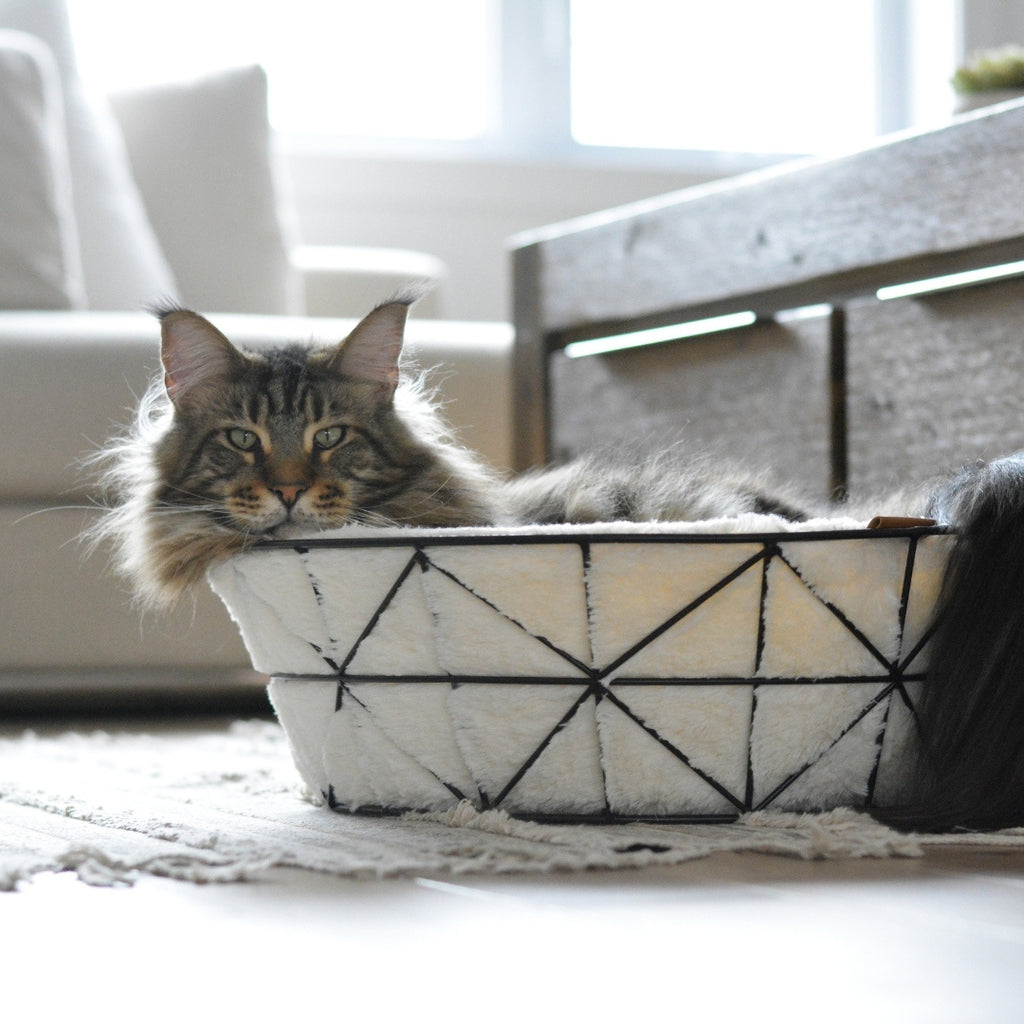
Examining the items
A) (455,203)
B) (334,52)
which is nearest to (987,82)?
(455,203)

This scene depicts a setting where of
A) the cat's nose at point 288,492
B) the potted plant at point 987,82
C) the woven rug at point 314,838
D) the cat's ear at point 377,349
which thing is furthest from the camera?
the potted plant at point 987,82

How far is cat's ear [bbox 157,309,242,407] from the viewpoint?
1.22m

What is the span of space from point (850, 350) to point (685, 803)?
0.90 metres

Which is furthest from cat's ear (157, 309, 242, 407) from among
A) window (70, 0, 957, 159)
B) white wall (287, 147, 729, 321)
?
window (70, 0, 957, 159)

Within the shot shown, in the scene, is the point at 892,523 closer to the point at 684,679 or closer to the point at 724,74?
the point at 684,679

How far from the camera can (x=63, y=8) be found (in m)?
3.08

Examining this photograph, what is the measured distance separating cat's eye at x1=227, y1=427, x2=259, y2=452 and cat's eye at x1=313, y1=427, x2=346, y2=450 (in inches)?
2.2

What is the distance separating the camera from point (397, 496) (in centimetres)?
125

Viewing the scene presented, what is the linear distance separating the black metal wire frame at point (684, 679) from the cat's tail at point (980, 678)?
0.10ft

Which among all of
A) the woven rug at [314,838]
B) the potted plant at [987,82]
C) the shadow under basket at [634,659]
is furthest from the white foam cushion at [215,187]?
the shadow under basket at [634,659]

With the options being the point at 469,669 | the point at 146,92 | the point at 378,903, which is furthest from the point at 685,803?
the point at 146,92

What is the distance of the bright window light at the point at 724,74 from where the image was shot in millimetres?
3990

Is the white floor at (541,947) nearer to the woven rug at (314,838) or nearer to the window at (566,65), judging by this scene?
the woven rug at (314,838)

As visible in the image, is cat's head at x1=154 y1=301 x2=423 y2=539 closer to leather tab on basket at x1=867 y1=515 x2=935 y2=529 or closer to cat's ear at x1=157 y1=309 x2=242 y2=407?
cat's ear at x1=157 y1=309 x2=242 y2=407
